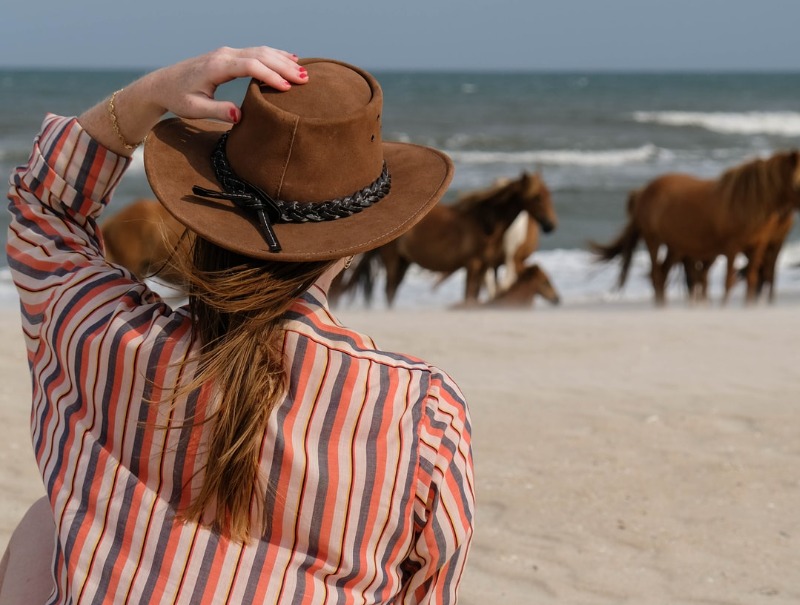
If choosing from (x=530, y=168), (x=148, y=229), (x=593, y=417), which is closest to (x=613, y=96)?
(x=530, y=168)

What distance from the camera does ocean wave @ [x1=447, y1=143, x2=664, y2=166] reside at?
21.6m

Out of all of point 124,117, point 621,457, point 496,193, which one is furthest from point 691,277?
point 124,117

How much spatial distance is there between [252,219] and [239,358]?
0.60 feet

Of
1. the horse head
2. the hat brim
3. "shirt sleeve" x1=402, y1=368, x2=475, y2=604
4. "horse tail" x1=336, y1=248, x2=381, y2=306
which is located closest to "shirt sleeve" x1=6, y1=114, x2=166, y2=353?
the hat brim

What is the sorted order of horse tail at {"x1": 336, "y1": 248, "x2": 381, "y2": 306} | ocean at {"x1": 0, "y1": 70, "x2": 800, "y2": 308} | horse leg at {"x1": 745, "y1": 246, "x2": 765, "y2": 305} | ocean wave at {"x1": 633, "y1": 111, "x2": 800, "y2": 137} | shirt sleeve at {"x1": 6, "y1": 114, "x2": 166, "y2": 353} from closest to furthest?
1. shirt sleeve at {"x1": 6, "y1": 114, "x2": 166, "y2": 353}
2. horse leg at {"x1": 745, "y1": 246, "x2": 765, "y2": 305}
3. horse tail at {"x1": 336, "y1": 248, "x2": 381, "y2": 306}
4. ocean at {"x1": 0, "y1": 70, "x2": 800, "y2": 308}
5. ocean wave at {"x1": 633, "y1": 111, "x2": 800, "y2": 137}

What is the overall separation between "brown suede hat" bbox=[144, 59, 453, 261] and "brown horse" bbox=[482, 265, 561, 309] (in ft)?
21.7

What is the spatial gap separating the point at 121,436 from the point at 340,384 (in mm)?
312

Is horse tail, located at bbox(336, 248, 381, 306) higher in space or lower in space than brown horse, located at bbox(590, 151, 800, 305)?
lower

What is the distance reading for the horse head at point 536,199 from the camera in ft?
26.5

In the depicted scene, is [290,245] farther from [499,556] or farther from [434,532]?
[499,556]

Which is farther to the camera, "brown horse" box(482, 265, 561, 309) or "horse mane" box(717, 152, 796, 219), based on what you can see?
"brown horse" box(482, 265, 561, 309)

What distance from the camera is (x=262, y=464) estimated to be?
121cm

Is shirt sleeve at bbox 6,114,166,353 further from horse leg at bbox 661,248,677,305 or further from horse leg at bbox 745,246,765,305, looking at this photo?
horse leg at bbox 661,248,677,305

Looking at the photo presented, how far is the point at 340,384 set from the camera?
1.19 meters
